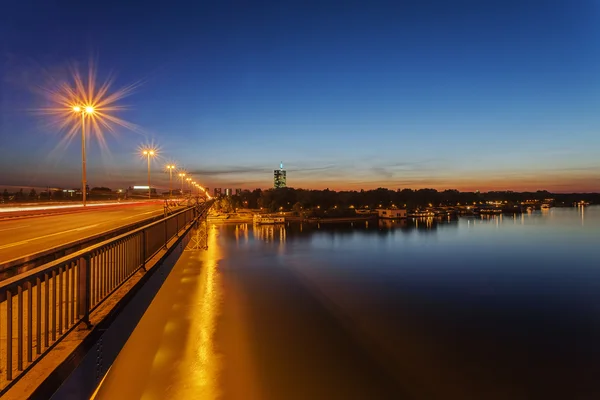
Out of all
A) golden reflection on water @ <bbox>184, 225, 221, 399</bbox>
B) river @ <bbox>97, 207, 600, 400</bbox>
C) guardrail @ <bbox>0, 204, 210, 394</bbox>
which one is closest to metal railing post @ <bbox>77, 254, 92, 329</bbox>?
guardrail @ <bbox>0, 204, 210, 394</bbox>

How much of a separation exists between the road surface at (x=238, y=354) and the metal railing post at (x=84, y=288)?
7376 mm

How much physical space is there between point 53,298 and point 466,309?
113 feet

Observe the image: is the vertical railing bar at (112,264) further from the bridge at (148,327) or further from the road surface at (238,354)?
the road surface at (238,354)

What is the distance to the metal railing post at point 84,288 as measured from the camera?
4.26m

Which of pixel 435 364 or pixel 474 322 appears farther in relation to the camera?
pixel 474 322

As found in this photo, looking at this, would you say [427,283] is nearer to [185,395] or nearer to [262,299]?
[262,299]

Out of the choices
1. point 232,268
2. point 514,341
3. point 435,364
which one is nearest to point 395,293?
point 514,341

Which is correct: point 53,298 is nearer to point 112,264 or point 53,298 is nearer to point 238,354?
point 112,264

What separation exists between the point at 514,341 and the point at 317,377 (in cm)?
1685

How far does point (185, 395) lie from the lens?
12.0 metres

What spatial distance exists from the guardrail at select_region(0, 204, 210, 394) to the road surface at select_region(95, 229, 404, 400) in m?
5.88

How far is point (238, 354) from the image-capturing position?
18.3 meters

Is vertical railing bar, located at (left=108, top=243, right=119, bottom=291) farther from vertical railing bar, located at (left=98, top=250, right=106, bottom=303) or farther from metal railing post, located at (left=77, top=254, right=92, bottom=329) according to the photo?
metal railing post, located at (left=77, top=254, right=92, bottom=329)

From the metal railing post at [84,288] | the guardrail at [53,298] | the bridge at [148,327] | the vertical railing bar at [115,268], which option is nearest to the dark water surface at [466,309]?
the bridge at [148,327]
